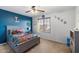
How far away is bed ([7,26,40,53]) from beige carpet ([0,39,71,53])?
0.09m

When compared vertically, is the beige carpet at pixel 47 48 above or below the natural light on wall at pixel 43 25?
below

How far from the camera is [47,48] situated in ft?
4.66

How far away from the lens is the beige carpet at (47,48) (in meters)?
1.36

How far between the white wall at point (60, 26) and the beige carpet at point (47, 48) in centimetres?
10

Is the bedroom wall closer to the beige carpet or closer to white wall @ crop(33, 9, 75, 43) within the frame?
the beige carpet

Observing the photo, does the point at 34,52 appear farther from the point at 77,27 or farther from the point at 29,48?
the point at 77,27

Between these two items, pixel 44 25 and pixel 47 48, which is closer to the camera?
pixel 47 48

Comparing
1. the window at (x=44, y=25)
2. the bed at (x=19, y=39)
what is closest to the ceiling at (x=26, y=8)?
the window at (x=44, y=25)

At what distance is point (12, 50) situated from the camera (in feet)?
4.46

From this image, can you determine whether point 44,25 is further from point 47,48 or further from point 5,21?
point 5,21

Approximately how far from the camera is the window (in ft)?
4.90

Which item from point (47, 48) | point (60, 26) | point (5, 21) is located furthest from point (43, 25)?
point (5, 21)

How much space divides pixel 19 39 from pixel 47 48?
1.96ft

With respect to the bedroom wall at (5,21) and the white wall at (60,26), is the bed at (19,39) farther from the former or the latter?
the white wall at (60,26)
